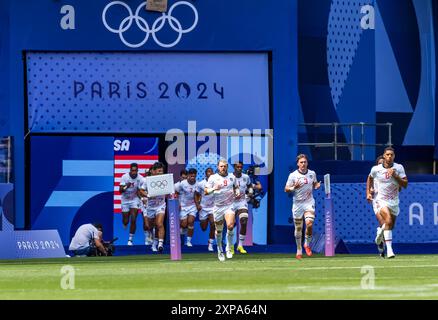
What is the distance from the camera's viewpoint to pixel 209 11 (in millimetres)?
37906

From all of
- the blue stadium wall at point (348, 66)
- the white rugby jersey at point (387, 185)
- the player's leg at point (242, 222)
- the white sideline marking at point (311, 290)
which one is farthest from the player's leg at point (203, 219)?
the white sideline marking at point (311, 290)

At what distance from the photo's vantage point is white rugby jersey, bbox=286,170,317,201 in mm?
29359

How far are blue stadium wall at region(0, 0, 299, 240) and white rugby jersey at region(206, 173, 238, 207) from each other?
370 inches

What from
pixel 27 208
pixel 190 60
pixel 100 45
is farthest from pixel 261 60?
pixel 27 208

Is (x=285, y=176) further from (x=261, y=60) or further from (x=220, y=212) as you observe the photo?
(x=220, y=212)

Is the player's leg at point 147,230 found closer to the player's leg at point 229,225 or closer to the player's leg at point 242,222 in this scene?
the player's leg at point 242,222

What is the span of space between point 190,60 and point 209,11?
1466 mm

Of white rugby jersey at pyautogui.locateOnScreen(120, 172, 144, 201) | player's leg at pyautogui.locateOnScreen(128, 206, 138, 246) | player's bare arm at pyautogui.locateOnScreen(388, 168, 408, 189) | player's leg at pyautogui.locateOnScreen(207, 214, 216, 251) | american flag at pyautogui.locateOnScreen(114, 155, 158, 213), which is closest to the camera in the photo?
player's bare arm at pyautogui.locateOnScreen(388, 168, 408, 189)

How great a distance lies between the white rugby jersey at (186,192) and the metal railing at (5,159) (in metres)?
4.65

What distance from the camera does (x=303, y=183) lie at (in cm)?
2939

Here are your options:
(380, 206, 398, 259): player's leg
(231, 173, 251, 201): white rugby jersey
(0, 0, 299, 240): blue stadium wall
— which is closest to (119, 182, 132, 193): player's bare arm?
(0, 0, 299, 240): blue stadium wall

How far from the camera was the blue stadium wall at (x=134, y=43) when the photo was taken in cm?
3725

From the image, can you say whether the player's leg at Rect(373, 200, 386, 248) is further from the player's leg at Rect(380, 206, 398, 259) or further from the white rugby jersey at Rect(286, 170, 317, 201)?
the white rugby jersey at Rect(286, 170, 317, 201)
